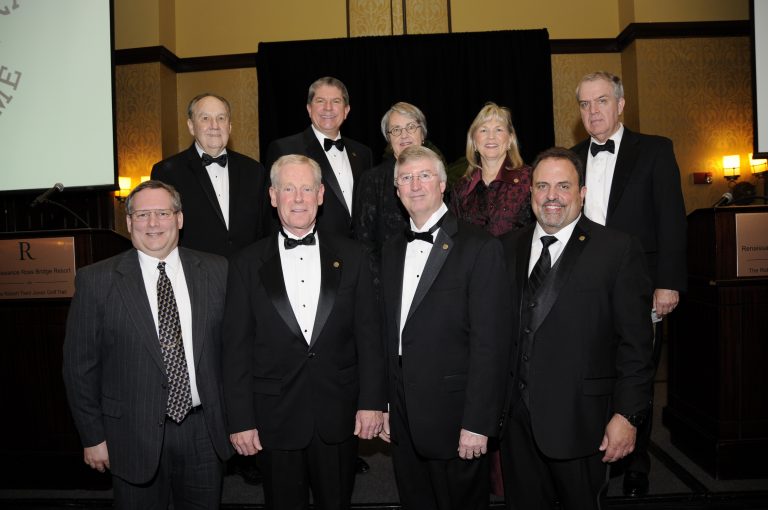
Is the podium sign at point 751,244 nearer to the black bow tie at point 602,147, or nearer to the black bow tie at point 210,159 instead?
the black bow tie at point 602,147

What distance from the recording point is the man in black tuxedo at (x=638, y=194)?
302 cm

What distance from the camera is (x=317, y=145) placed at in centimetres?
349

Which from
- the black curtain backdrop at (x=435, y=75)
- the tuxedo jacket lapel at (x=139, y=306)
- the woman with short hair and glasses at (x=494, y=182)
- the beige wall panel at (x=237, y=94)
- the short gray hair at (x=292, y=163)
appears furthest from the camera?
the beige wall panel at (x=237, y=94)

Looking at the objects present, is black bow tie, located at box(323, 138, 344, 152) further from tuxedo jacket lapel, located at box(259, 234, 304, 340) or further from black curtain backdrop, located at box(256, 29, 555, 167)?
black curtain backdrop, located at box(256, 29, 555, 167)

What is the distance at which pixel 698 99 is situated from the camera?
25.9 ft

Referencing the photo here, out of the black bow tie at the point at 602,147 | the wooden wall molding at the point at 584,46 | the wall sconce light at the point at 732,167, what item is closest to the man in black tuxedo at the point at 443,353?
the black bow tie at the point at 602,147

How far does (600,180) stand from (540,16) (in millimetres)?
5668

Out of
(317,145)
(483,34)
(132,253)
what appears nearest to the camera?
(132,253)

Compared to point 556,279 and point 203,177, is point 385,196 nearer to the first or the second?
point 203,177

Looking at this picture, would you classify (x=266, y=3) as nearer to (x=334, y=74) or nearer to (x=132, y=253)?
(x=334, y=74)

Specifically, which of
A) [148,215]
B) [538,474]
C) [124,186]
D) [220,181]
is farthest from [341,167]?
[124,186]

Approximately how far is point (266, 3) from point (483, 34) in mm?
2956

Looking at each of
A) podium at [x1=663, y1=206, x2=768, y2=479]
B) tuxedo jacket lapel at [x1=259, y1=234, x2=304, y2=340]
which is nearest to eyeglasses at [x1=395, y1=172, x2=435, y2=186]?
tuxedo jacket lapel at [x1=259, y1=234, x2=304, y2=340]

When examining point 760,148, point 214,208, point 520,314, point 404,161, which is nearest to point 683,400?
point 760,148
